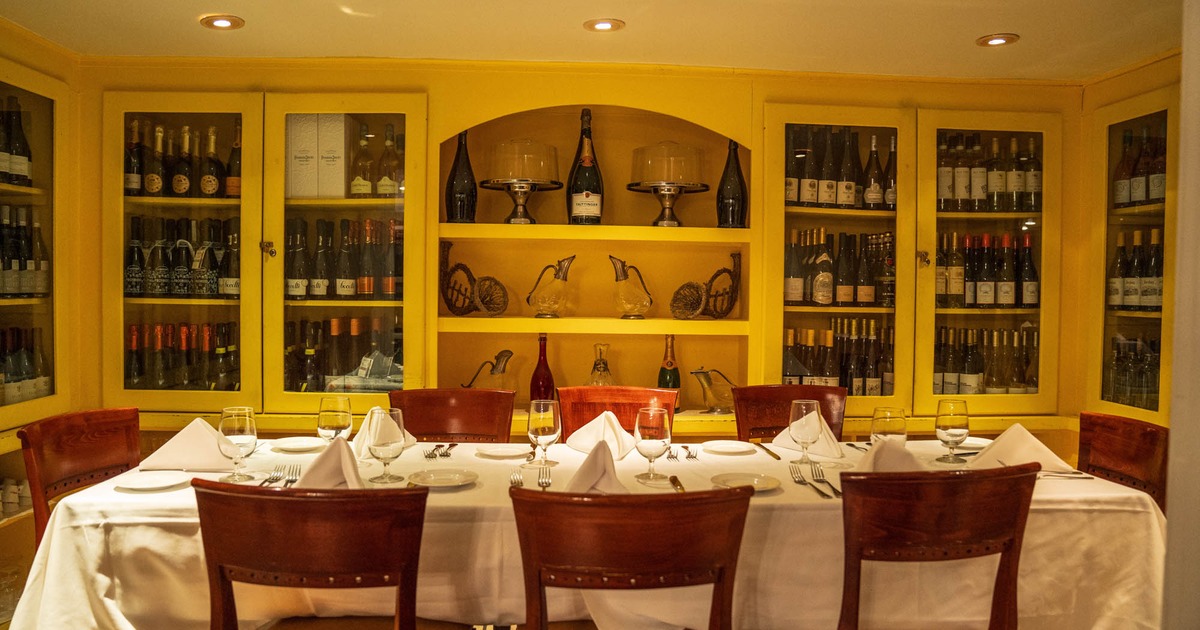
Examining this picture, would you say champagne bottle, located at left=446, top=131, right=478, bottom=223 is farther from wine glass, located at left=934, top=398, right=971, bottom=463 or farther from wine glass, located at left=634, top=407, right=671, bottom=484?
wine glass, located at left=934, top=398, right=971, bottom=463

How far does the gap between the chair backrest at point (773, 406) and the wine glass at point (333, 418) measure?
50.8 inches

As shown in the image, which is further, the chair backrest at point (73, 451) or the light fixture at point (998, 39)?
the light fixture at point (998, 39)

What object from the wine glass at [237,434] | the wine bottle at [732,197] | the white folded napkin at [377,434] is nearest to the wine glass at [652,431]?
the white folded napkin at [377,434]

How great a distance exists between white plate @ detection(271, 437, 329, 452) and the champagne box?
127 cm

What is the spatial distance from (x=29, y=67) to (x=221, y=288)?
0.98 metres

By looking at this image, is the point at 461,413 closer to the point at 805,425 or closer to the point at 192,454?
the point at 192,454

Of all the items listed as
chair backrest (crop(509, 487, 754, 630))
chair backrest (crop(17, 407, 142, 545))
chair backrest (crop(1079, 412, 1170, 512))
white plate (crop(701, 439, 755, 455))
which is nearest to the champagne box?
chair backrest (crop(17, 407, 142, 545))

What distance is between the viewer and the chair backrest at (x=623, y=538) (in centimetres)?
133

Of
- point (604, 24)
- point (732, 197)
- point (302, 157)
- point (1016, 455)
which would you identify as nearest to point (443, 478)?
point (1016, 455)

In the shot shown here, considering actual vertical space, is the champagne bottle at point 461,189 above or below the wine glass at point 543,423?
above

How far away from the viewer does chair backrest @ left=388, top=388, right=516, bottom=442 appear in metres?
2.73

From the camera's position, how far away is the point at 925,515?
1.55 metres

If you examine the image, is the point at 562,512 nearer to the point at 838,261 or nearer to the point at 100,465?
the point at 100,465

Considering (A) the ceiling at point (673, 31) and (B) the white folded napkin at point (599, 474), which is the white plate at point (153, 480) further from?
(A) the ceiling at point (673, 31)
